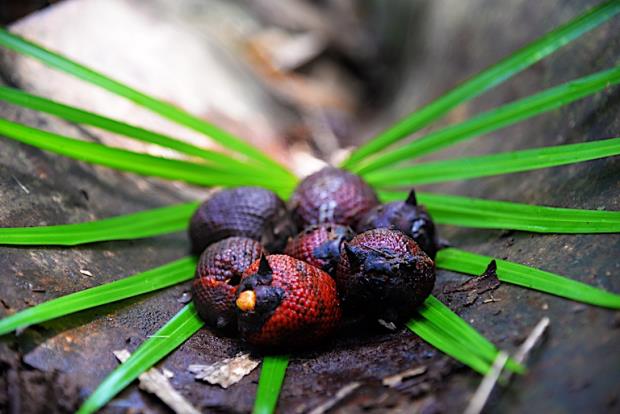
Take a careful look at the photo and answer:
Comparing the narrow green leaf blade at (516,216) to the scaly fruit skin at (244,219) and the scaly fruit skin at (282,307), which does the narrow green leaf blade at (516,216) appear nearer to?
the scaly fruit skin at (244,219)

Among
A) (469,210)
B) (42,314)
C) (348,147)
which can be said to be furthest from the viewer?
(348,147)

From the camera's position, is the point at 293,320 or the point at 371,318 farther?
the point at 371,318

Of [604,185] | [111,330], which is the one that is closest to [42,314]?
[111,330]

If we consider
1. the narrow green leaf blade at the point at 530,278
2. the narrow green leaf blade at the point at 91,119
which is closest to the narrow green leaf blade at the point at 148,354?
the narrow green leaf blade at the point at 91,119

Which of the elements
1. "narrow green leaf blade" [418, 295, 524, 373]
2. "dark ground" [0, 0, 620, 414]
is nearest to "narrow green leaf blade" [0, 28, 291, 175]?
"dark ground" [0, 0, 620, 414]

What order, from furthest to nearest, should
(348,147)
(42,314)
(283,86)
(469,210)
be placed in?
1. (283,86)
2. (348,147)
3. (469,210)
4. (42,314)

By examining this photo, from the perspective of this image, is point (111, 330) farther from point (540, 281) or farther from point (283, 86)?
point (283, 86)

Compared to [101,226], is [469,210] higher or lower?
higher

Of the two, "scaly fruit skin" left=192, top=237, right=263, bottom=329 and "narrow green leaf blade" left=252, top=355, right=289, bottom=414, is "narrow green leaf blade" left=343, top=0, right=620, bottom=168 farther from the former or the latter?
"narrow green leaf blade" left=252, top=355, right=289, bottom=414

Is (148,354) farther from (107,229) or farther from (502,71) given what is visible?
(502,71)
